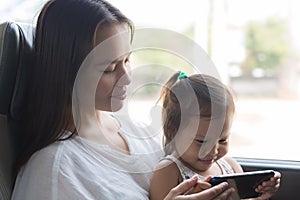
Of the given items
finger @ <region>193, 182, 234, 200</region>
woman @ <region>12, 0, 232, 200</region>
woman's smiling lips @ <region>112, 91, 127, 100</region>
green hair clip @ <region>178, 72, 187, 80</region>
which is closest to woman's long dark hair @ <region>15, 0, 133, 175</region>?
woman @ <region>12, 0, 232, 200</region>

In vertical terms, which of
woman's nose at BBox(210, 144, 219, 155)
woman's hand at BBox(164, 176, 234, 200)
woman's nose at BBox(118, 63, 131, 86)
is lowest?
woman's hand at BBox(164, 176, 234, 200)

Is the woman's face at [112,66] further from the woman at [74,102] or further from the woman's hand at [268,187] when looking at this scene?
the woman's hand at [268,187]

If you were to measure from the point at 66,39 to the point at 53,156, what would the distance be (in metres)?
0.25

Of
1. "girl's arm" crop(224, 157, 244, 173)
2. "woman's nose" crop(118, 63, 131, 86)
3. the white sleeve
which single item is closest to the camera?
the white sleeve

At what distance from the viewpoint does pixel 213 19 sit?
1630 millimetres

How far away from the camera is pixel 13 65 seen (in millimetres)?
913

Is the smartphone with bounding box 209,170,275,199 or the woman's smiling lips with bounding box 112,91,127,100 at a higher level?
the woman's smiling lips with bounding box 112,91,127,100

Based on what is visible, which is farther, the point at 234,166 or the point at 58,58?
the point at 234,166

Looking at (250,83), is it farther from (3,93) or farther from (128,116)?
(3,93)

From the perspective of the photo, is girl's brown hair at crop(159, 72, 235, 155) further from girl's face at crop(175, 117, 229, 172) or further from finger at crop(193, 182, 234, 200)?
finger at crop(193, 182, 234, 200)

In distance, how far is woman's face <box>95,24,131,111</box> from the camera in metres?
0.91

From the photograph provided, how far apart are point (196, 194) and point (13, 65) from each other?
19.3 inches

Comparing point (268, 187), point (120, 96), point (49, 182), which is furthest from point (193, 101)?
point (49, 182)

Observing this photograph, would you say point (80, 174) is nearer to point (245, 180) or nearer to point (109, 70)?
point (109, 70)
